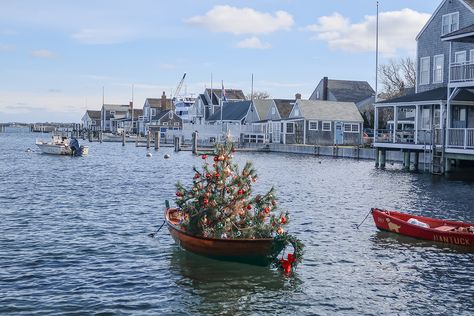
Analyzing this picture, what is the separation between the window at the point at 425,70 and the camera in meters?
49.4

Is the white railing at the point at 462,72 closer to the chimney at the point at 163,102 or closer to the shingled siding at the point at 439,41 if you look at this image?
the shingled siding at the point at 439,41

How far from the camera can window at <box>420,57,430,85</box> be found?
162ft

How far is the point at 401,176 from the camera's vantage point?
1667 inches

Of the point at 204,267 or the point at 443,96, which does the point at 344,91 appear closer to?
the point at 443,96

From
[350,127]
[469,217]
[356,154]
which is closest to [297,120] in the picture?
[350,127]

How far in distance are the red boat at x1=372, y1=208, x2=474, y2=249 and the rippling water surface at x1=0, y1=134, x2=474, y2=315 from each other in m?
0.31

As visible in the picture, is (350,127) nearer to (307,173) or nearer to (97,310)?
(307,173)

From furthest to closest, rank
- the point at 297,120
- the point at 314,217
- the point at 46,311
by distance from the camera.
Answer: the point at 297,120, the point at 314,217, the point at 46,311

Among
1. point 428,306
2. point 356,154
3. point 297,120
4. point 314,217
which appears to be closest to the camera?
point 428,306

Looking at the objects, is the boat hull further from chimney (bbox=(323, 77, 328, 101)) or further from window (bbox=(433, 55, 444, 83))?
chimney (bbox=(323, 77, 328, 101))

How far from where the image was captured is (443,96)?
4294 centimetres

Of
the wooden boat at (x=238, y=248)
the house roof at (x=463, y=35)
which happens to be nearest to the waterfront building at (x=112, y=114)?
the house roof at (x=463, y=35)

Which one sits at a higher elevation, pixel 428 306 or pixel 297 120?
pixel 297 120

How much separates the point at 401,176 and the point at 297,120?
1574 inches
